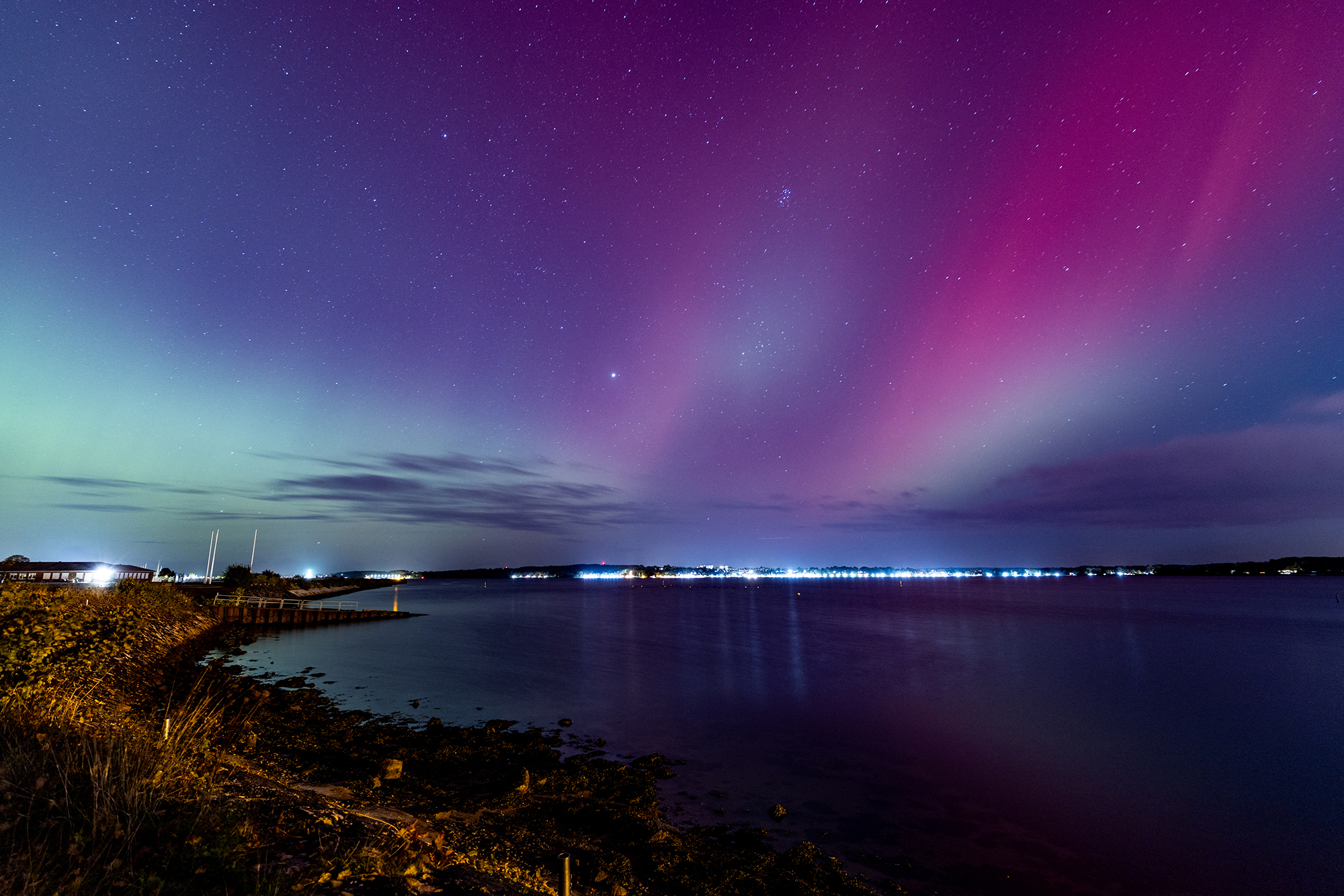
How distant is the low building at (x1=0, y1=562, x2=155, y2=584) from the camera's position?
51.6m

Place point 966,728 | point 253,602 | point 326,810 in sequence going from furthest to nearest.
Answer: point 253,602, point 966,728, point 326,810

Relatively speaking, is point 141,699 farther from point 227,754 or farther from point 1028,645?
point 1028,645

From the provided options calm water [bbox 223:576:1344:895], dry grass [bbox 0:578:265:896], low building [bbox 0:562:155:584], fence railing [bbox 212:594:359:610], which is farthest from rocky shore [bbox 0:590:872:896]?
low building [bbox 0:562:155:584]

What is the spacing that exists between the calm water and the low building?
76.9 feet

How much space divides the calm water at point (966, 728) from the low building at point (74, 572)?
2343 cm

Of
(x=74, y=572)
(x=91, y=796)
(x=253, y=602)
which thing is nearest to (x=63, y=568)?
(x=74, y=572)

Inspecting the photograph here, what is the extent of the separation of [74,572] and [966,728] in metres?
80.3

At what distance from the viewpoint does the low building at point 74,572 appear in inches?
2032

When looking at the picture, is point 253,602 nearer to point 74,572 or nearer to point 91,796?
point 74,572

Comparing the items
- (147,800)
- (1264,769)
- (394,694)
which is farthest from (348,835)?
(1264,769)

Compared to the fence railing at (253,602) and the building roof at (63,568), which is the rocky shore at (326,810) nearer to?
the fence railing at (253,602)

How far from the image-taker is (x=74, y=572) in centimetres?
5959

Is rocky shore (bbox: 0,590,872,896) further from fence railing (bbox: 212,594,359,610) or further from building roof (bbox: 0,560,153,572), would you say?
building roof (bbox: 0,560,153,572)

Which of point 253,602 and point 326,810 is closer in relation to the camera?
point 326,810
